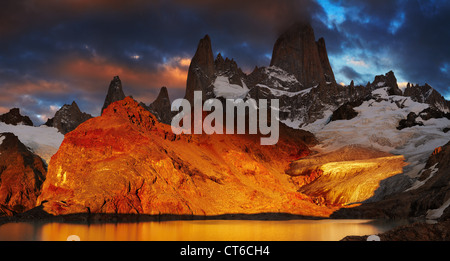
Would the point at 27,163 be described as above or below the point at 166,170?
above

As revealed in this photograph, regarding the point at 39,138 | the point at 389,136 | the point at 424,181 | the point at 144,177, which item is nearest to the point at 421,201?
the point at 424,181

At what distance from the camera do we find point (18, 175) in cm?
13612

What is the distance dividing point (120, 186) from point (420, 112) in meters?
164

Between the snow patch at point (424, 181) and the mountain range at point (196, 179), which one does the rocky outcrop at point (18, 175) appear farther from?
the snow patch at point (424, 181)

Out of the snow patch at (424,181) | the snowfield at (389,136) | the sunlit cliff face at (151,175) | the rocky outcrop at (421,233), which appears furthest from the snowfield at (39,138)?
the rocky outcrop at (421,233)

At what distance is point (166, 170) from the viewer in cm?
7206

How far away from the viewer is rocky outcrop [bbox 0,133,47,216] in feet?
425

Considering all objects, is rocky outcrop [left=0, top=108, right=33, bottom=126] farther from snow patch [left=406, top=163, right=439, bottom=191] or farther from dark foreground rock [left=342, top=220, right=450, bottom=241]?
dark foreground rock [left=342, top=220, right=450, bottom=241]

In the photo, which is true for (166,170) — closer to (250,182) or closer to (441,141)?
(250,182)

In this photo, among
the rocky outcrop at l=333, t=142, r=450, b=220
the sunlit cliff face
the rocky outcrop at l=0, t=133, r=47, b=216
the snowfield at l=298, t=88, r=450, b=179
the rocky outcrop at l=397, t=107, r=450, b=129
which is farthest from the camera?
the rocky outcrop at l=397, t=107, r=450, b=129

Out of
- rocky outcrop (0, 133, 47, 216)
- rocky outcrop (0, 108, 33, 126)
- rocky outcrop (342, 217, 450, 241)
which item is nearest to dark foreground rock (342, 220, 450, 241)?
rocky outcrop (342, 217, 450, 241)

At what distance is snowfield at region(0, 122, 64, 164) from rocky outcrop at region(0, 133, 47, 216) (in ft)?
23.5
